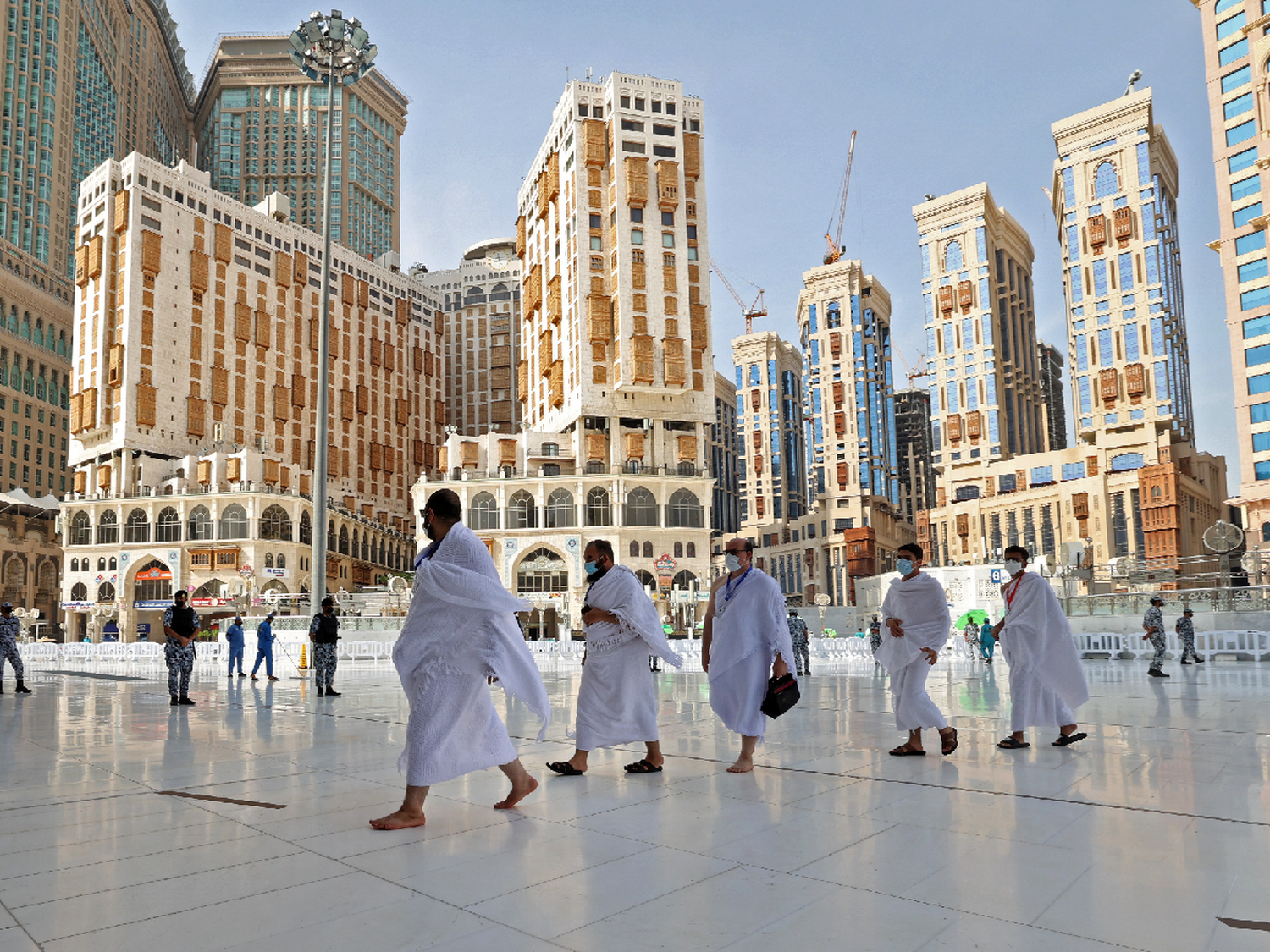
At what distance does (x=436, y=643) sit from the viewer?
518 cm

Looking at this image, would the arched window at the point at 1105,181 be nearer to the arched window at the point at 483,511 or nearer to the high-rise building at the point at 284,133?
the arched window at the point at 483,511

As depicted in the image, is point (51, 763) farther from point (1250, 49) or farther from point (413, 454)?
point (413, 454)

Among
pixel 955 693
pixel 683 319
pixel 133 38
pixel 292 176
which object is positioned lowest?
pixel 955 693

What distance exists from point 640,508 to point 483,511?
10.3 metres

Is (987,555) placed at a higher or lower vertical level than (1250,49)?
lower


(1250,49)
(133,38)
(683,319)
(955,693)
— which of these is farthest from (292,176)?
(955,693)

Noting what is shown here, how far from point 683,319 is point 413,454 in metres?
41.9

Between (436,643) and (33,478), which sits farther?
(33,478)

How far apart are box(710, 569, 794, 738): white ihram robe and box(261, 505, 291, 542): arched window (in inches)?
2527

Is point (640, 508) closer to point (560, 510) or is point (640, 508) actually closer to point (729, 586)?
point (560, 510)

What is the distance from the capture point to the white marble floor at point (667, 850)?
3.15m

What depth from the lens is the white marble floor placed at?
3.15 m

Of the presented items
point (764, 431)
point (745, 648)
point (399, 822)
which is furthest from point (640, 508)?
point (764, 431)

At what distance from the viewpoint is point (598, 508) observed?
62.3 m
